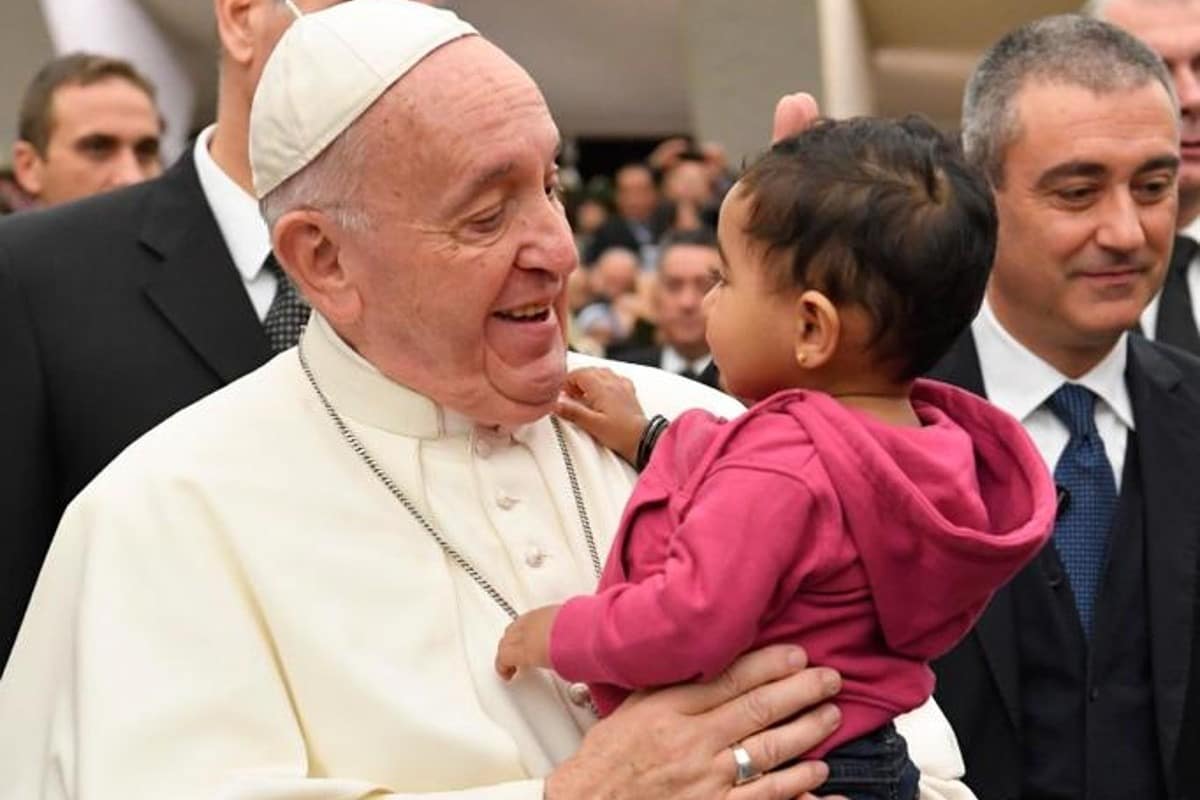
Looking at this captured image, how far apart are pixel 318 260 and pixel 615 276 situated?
10451mm

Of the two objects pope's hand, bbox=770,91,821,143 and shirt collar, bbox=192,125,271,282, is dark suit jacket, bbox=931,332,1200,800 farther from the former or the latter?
shirt collar, bbox=192,125,271,282

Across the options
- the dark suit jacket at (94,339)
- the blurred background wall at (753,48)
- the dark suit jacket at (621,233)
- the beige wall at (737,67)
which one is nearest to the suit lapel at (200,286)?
the dark suit jacket at (94,339)

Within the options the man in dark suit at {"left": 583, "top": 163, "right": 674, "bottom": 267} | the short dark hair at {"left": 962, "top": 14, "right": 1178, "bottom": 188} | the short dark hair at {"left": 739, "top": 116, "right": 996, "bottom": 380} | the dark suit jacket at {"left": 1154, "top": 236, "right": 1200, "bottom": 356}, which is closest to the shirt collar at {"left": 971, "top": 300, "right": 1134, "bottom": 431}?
the short dark hair at {"left": 962, "top": 14, "right": 1178, "bottom": 188}

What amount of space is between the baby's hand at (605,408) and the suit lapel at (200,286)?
0.75 m

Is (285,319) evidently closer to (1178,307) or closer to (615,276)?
(1178,307)

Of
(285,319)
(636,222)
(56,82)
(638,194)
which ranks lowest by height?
(636,222)

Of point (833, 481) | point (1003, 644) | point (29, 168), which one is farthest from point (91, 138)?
point (833, 481)

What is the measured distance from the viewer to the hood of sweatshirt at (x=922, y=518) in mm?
3078

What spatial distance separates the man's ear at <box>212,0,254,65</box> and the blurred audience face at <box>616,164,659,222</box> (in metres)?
11.2

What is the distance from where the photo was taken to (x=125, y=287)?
428 cm

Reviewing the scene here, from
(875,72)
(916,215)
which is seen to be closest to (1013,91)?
(916,215)

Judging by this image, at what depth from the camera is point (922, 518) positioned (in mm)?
3082

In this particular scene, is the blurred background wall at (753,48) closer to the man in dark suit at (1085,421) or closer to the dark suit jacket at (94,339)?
the man in dark suit at (1085,421)

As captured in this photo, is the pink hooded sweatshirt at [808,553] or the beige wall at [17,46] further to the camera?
the beige wall at [17,46]
